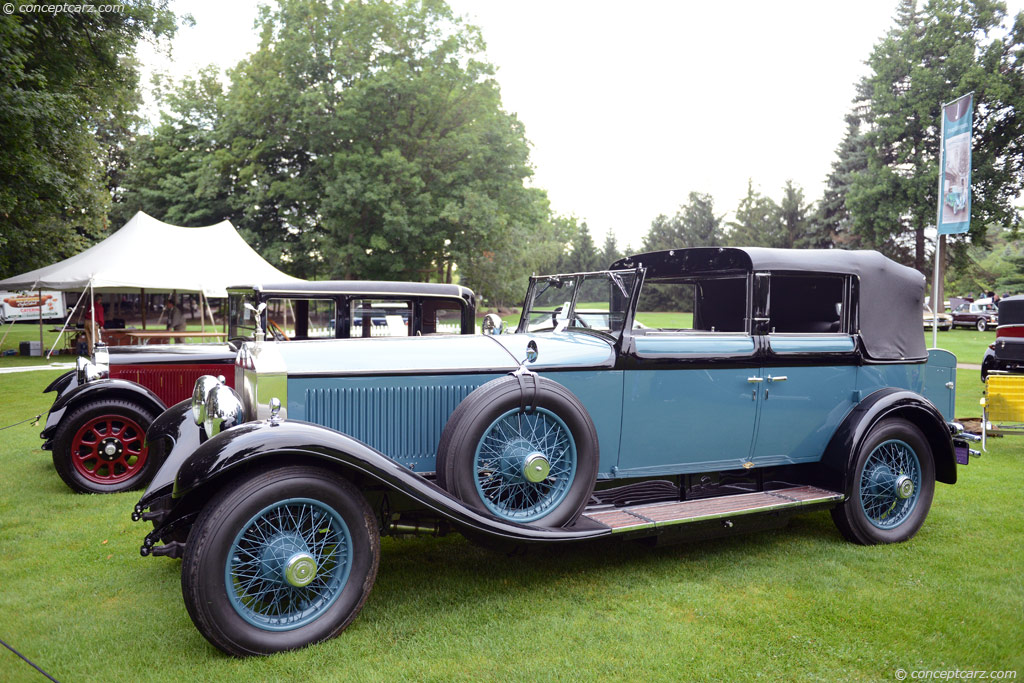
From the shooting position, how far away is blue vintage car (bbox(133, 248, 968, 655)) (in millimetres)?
3189

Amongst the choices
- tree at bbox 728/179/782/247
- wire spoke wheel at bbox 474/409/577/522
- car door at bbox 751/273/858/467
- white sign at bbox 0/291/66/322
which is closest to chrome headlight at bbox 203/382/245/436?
wire spoke wheel at bbox 474/409/577/522

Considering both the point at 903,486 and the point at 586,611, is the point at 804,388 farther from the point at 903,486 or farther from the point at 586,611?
the point at 586,611

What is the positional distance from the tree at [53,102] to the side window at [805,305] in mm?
10704

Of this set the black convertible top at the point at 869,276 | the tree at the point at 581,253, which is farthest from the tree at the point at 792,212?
the black convertible top at the point at 869,276

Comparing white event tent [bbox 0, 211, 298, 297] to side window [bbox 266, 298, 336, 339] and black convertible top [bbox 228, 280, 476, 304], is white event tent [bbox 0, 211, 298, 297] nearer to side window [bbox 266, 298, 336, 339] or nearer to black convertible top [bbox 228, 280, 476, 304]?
side window [bbox 266, 298, 336, 339]

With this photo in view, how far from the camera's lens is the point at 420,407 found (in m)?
4.04

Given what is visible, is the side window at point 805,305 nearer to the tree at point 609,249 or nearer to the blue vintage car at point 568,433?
the blue vintage car at point 568,433

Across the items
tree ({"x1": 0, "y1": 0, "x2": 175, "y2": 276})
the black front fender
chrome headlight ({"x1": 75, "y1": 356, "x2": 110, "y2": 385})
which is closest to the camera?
the black front fender

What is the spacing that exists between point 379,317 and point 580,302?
10.1 feet

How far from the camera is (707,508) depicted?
4199 millimetres

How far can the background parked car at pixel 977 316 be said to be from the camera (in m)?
35.0

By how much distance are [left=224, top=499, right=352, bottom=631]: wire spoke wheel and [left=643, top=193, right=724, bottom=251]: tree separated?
54769 millimetres

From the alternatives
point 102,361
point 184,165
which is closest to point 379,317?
point 102,361

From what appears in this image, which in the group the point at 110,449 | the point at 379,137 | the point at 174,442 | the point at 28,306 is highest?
the point at 379,137
